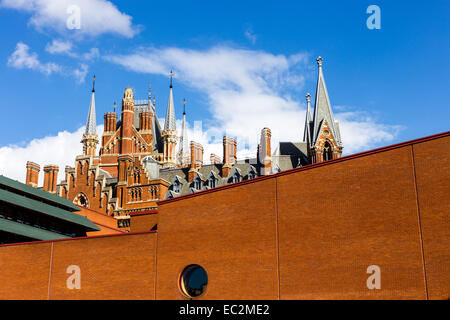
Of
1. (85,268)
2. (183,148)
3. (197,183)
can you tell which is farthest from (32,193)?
(183,148)

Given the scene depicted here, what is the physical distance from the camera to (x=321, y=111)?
2472 inches

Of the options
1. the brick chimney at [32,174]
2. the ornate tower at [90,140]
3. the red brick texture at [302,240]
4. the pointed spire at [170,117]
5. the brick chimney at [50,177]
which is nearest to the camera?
the red brick texture at [302,240]

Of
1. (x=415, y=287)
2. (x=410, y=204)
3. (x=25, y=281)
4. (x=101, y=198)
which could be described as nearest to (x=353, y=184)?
(x=410, y=204)

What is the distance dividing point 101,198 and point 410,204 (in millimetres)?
45527

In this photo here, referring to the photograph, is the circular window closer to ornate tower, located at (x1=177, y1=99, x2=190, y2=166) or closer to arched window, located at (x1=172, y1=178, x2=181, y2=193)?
arched window, located at (x1=172, y1=178, x2=181, y2=193)

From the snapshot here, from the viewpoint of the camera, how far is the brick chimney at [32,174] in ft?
224

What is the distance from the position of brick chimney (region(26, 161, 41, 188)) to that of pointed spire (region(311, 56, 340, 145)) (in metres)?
35.2

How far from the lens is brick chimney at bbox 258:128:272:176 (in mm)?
59531

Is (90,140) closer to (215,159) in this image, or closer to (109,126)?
(109,126)

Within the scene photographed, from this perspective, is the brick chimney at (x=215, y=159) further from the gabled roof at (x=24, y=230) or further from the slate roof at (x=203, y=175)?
the gabled roof at (x=24, y=230)

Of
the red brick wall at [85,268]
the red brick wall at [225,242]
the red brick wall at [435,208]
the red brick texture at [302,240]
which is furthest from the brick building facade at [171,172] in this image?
the red brick wall at [435,208]

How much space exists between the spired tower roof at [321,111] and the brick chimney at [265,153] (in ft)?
16.5

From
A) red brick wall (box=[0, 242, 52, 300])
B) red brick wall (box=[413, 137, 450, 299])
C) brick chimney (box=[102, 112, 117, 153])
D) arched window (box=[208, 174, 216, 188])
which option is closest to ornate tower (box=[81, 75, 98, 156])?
brick chimney (box=[102, 112, 117, 153])
